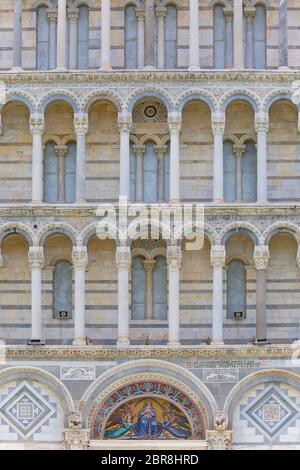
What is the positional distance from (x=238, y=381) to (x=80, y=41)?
7398 mm

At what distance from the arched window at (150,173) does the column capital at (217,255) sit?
1726 millimetres

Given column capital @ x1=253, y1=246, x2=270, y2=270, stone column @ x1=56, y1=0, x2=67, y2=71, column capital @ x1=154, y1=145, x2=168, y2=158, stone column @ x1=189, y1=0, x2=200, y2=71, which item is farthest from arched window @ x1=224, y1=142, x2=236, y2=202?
stone column @ x1=56, y1=0, x2=67, y2=71

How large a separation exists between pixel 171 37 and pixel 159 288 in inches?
195

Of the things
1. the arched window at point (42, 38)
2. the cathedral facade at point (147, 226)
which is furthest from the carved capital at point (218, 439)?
the arched window at point (42, 38)

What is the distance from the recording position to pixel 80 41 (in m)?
28.5

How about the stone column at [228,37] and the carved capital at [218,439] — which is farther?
the stone column at [228,37]

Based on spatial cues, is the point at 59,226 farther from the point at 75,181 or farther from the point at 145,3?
the point at 145,3

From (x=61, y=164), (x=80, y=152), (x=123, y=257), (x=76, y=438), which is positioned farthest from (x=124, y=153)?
(x=76, y=438)


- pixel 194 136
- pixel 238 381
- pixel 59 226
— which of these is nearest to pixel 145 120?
pixel 194 136

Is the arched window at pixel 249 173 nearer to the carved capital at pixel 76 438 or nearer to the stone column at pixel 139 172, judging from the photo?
the stone column at pixel 139 172

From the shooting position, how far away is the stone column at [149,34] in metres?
27.7

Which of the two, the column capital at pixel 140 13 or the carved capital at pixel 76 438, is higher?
the column capital at pixel 140 13

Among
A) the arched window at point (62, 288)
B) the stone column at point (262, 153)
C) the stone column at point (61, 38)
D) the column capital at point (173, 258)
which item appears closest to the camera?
the column capital at point (173, 258)
